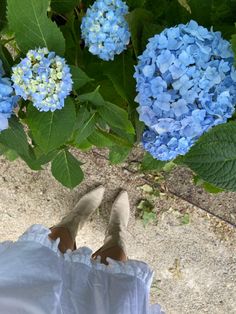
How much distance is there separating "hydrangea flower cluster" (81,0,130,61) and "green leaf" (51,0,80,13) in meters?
0.16

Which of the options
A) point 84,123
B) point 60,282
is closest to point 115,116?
point 84,123

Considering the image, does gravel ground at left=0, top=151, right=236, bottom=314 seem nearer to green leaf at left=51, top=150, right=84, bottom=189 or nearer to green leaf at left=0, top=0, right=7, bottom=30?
green leaf at left=51, top=150, right=84, bottom=189

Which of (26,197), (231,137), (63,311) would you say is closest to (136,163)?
(26,197)

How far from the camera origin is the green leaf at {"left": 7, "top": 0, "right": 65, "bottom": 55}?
0.89m

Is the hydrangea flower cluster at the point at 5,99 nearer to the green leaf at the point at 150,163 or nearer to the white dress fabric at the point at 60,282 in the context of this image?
the green leaf at the point at 150,163

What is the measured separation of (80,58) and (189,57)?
402 millimetres

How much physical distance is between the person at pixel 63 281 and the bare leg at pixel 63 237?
17cm

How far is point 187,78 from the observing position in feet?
2.67

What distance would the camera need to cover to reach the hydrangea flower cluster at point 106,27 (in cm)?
89

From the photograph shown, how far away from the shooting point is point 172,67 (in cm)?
81

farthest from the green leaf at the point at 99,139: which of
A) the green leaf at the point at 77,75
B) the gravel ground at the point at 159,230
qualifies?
the gravel ground at the point at 159,230

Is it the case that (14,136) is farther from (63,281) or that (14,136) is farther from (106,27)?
(63,281)

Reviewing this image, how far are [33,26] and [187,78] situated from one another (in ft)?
1.00

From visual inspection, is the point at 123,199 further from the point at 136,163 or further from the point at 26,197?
the point at 26,197
